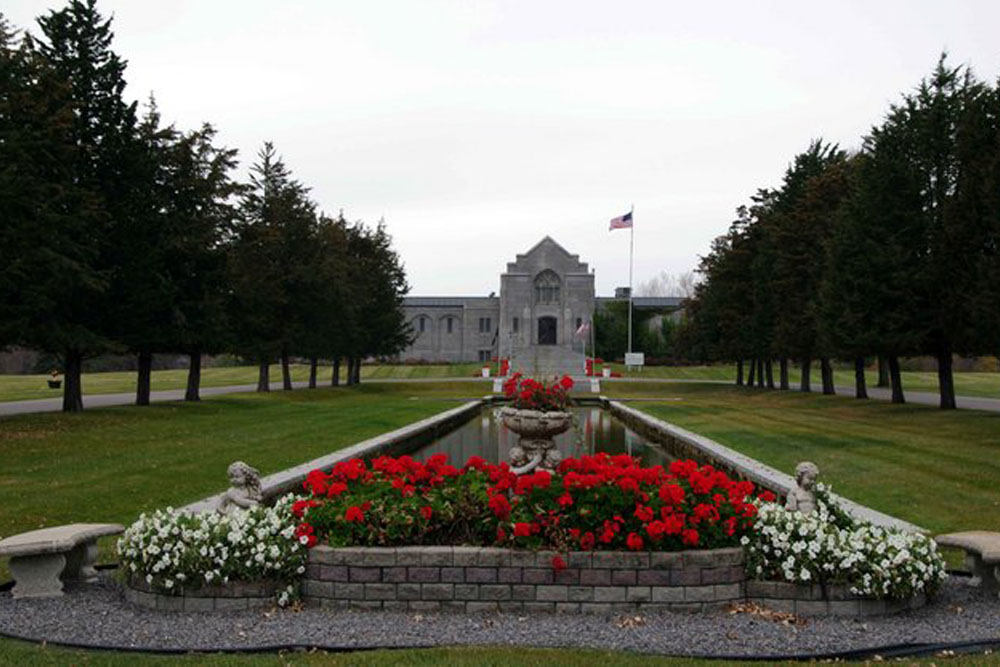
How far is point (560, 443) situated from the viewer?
2370cm

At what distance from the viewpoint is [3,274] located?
1947 cm

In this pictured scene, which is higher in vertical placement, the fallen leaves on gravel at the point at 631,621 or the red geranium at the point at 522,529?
the red geranium at the point at 522,529

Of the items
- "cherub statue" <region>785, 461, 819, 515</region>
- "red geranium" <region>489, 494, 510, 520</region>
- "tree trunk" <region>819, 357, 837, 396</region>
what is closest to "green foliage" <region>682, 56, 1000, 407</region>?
"tree trunk" <region>819, 357, 837, 396</region>

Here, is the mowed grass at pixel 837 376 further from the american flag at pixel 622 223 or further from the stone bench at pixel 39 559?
the stone bench at pixel 39 559

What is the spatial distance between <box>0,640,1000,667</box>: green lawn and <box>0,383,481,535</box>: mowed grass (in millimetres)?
5035

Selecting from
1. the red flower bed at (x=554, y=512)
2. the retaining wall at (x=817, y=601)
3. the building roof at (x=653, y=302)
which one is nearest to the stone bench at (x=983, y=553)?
the retaining wall at (x=817, y=601)

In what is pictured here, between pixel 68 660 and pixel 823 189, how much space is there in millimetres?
40574

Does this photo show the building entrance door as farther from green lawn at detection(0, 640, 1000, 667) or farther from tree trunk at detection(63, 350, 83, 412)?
green lawn at detection(0, 640, 1000, 667)

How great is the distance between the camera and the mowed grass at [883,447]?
1234cm

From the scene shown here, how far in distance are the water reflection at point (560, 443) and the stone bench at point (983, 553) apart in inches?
396

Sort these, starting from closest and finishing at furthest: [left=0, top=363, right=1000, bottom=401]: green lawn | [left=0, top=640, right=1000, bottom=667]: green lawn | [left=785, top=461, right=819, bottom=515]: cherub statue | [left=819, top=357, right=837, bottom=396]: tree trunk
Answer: [left=0, top=640, right=1000, bottom=667]: green lawn
[left=785, top=461, right=819, bottom=515]: cherub statue
[left=819, top=357, right=837, bottom=396]: tree trunk
[left=0, top=363, right=1000, bottom=401]: green lawn

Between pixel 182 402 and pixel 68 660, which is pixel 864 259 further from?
pixel 68 660

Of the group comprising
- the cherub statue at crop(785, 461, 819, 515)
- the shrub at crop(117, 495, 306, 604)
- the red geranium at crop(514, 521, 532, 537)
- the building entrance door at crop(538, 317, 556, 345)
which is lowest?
the shrub at crop(117, 495, 306, 604)

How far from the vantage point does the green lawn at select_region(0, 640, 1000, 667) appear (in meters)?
5.77
